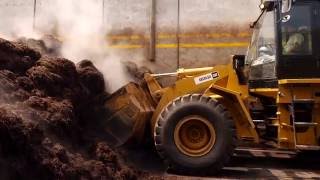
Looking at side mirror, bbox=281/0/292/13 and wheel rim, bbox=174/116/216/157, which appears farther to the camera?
wheel rim, bbox=174/116/216/157

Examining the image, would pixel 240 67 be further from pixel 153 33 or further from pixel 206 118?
pixel 153 33

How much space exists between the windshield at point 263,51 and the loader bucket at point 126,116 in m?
1.84

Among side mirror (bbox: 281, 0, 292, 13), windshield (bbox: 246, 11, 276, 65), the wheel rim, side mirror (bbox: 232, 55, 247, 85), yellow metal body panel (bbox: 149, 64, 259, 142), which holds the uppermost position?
side mirror (bbox: 281, 0, 292, 13)

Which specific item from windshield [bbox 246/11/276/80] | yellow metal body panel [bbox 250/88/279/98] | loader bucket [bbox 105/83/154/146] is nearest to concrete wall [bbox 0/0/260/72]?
windshield [bbox 246/11/276/80]

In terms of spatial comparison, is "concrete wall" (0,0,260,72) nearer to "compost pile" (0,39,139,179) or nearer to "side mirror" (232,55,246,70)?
"side mirror" (232,55,246,70)

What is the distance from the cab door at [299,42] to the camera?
289 inches

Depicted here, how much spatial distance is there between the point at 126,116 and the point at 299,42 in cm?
289

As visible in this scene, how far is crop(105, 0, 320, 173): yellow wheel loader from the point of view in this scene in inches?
290

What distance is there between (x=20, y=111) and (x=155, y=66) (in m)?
6.93

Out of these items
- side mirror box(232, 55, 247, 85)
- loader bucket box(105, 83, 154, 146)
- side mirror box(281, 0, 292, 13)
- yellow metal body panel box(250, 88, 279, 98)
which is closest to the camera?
side mirror box(281, 0, 292, 13)

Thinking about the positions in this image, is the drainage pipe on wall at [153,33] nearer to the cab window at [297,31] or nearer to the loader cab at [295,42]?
the loader cab at [295,42]

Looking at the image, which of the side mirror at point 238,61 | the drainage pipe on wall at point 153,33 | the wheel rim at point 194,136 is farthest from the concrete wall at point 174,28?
the wheel rim at point 194,136

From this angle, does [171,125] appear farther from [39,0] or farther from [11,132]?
[39,0]

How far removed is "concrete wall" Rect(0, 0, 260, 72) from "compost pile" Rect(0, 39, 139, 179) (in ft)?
14.0
